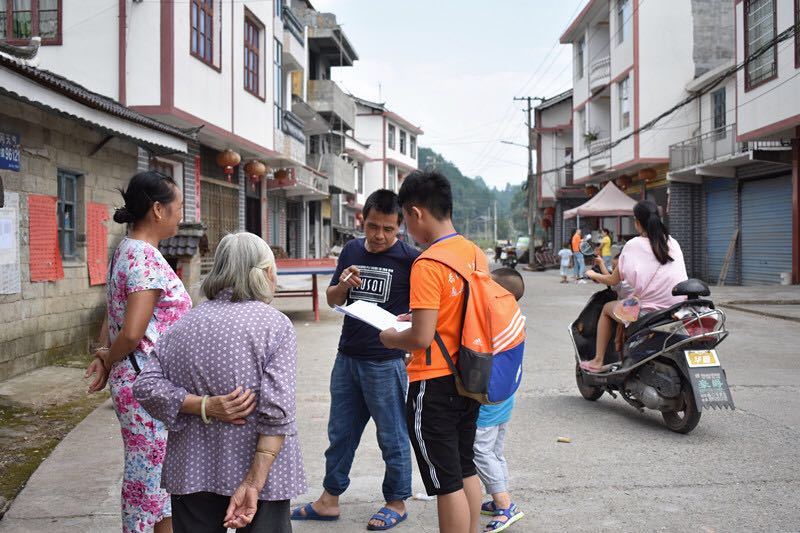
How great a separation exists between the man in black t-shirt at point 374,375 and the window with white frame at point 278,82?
16.8 m

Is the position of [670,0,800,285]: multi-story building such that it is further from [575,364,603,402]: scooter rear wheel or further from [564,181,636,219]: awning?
[575,364,603,402]: scooter rear wheel

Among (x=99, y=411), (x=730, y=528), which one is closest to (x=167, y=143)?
(x=99, y=411)

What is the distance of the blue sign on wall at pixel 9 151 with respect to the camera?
7367 mm

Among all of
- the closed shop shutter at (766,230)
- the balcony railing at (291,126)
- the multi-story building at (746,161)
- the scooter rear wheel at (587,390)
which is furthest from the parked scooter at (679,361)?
the balcony railing at (291,126)

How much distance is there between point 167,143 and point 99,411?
4.29 metres

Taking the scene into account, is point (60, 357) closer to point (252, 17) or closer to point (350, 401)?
point (350, 401)

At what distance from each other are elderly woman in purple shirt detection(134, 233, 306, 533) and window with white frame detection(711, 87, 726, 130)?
22798mm

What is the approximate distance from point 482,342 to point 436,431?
41 centimetres

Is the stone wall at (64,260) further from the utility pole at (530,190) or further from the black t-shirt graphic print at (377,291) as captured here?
the utility pole at (530,190)

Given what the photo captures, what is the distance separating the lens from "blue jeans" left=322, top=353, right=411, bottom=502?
150 inches

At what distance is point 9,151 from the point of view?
7.48 metres

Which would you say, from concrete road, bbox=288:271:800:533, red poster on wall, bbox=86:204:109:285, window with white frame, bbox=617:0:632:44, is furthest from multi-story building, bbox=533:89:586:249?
concrete road, bbox=288:271:800:533

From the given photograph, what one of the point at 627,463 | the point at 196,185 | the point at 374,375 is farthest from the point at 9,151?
the point at 196,185

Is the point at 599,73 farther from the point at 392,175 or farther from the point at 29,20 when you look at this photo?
the point at 392,175
